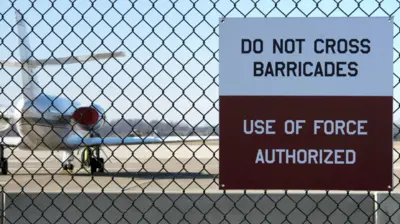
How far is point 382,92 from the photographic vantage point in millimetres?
3777

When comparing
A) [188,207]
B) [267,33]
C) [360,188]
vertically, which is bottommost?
[188,207]

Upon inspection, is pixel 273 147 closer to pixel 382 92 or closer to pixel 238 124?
pixel 238 124

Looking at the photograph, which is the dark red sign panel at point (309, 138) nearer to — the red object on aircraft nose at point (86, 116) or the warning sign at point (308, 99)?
the warning sign at point (308, 99)

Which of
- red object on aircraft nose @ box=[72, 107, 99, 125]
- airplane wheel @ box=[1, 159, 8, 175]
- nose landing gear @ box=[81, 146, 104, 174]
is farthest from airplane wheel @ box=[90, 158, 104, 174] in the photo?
airplane wheel @ box=[1, 159, 8, 175]

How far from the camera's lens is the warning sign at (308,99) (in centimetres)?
376

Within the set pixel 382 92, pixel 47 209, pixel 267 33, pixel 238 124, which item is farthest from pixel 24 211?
pixel 382 92

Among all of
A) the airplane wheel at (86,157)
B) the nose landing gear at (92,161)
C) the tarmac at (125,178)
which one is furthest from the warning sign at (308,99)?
the airplane wheel at (86,157)

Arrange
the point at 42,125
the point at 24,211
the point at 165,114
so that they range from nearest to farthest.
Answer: the point at 165,114
the point at 24,211
the point at 42,125

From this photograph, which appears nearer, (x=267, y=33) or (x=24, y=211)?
(x=267, y=33)

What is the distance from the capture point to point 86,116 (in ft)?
68.4

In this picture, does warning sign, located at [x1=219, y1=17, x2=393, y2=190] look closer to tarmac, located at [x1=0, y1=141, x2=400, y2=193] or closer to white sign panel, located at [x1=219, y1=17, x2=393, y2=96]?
white sign panel, located at [x1=219, y1=17, x2=393, y2=96]

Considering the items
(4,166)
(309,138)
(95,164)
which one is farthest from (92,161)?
(309,138)

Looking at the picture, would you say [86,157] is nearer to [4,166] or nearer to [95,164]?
[95,164]

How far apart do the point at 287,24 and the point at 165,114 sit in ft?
3.60
